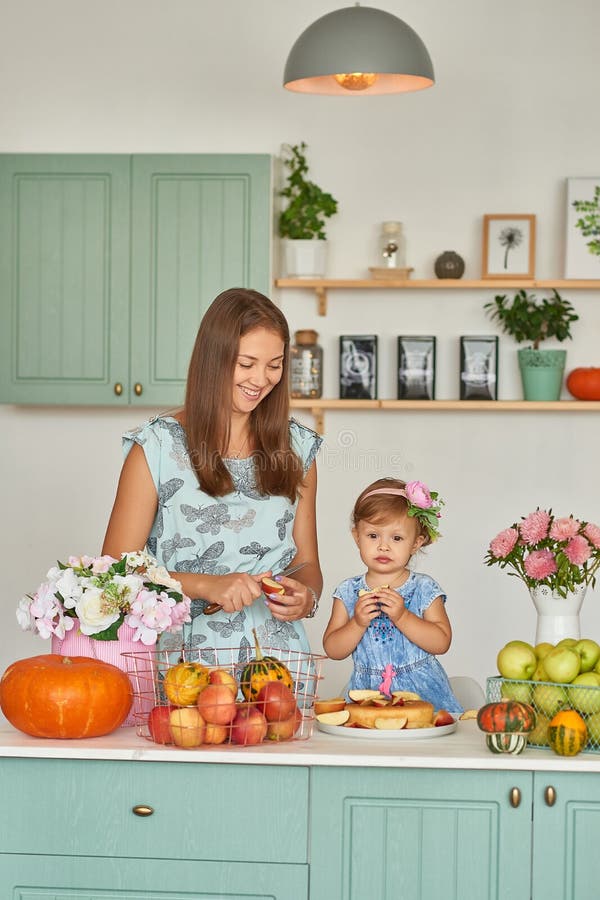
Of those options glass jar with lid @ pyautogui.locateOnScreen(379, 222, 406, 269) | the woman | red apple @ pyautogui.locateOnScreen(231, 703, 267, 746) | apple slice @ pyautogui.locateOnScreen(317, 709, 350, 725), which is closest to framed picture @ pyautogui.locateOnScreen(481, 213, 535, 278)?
glass jar with lid @ pyautogui.locateOnScreen(379, 222, 406, 269)

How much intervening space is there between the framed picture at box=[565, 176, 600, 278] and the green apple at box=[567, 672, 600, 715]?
7.73ft

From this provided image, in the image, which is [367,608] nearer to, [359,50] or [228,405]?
[228,405]

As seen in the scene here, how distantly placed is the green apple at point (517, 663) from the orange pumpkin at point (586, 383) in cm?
217

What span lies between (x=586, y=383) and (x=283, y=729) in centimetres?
240

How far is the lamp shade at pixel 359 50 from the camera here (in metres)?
2.71

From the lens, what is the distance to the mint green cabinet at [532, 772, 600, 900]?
178 cm

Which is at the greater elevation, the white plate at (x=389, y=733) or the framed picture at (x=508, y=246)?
the framed picture at (x=508, y=246)

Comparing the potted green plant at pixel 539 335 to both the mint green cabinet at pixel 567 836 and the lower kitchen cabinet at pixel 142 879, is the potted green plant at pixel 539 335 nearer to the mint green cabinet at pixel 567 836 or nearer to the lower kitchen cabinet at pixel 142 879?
the mint green cabinet at pixel 567 836

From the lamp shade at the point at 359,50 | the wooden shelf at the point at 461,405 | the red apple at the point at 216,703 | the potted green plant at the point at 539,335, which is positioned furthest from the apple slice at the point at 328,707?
the potted green plant at the point at 539,335

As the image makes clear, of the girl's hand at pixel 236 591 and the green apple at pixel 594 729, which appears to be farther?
the girl's hand at pixel 236 591

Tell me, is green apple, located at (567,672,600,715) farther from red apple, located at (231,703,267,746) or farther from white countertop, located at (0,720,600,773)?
red apple, located at (231,703,267,746)

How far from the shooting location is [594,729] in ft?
6.01

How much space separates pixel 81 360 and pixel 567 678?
8.20 feet

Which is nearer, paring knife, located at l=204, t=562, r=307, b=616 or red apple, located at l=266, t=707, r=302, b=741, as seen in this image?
red apple, located at l=266, t=707, r=302, b=741
